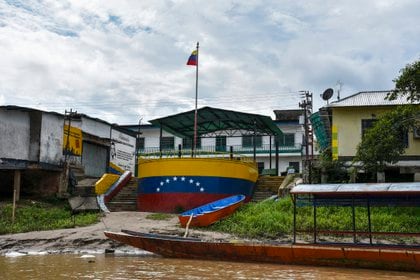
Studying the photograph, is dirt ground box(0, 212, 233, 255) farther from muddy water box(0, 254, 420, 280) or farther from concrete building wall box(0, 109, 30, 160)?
concrete building wall box(0, 109, 30, 160)

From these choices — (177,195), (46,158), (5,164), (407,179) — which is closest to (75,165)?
(46,158)

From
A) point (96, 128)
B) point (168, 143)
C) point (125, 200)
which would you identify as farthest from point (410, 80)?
point (168, 143)

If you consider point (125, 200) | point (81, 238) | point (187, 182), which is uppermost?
point (187, 182)

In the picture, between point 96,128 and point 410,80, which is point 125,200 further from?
point 410,80

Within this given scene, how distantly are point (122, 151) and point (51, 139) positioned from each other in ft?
33.9

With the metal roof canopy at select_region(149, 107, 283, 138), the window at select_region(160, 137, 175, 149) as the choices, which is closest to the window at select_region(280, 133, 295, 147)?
the window at select_region(160, 137, 175, 149)

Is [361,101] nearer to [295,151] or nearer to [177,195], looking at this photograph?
[177,195]

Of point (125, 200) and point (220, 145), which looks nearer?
point (125, 200)

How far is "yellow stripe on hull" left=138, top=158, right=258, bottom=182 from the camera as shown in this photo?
2298 centimetres

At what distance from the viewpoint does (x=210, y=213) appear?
61.8 ft

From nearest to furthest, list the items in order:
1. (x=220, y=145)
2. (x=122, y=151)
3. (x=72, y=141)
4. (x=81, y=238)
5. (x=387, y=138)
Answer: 1. (x=81, y=238)
2. (x=387, y=138)
3. (x=72, y=141)
4. (x=122, y=151)
5. (x=220, y=145)

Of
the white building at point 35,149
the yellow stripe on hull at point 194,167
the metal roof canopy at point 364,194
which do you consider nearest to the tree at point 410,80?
the metal roof canopy at point 364,194

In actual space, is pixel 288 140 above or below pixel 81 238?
above

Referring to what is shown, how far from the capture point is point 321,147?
2850 cm
